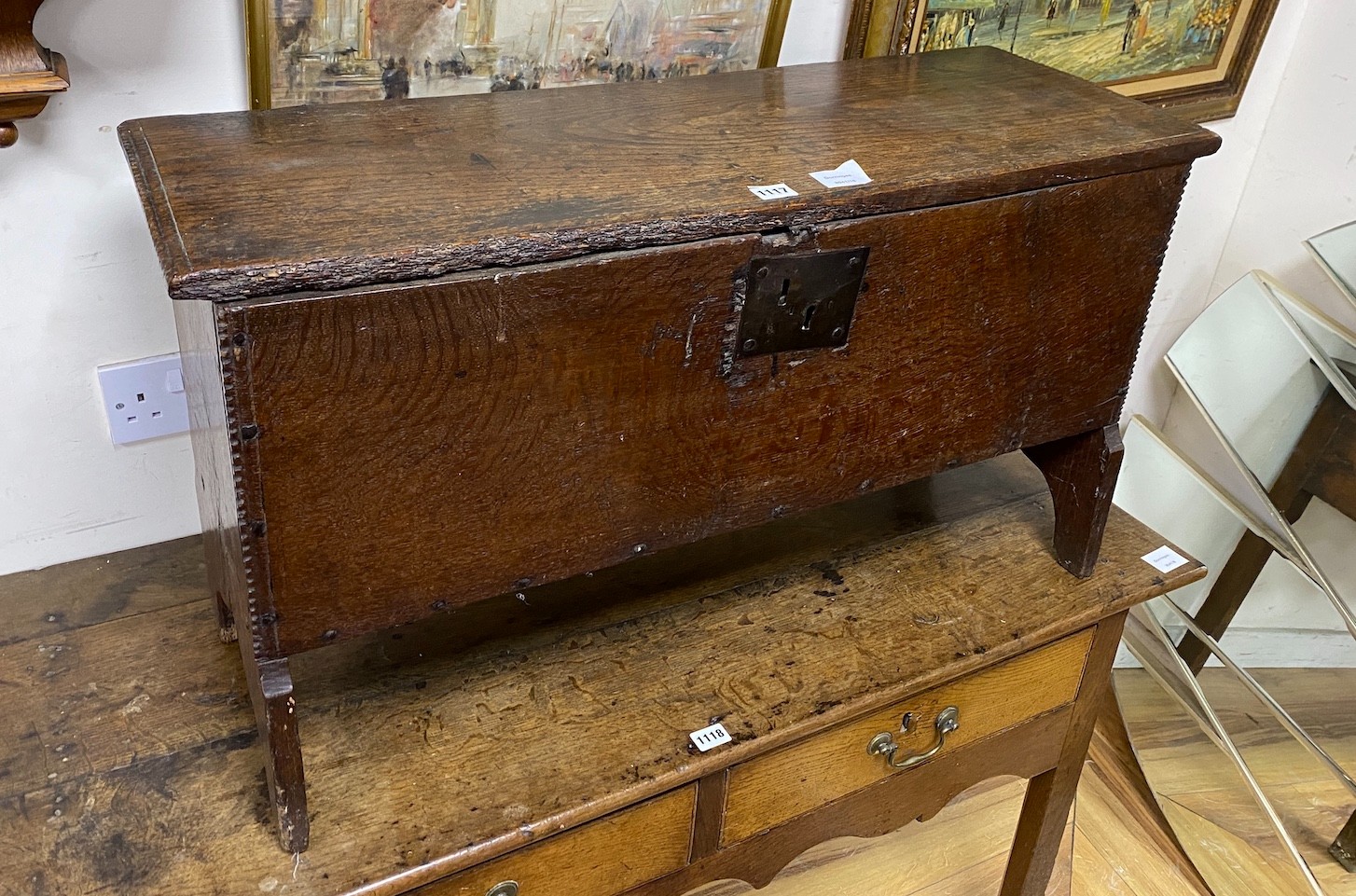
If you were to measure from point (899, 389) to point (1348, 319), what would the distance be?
1.23m

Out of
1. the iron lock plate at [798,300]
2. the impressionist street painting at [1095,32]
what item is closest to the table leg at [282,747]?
the iron lock plate at [798,300]

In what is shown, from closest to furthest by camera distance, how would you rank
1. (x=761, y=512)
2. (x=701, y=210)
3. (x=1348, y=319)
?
(x=701, y=210) < (x=761, y=512) < (x=1348, y=319)

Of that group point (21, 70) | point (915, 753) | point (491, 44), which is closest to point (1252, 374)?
point (915, 753)

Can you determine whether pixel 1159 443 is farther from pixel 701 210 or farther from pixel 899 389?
pixel 701 210

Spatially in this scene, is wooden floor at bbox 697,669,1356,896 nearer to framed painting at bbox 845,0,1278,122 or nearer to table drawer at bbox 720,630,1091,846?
table drawer at bbox 720,630,1091,846

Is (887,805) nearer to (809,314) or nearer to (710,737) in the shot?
(710,737)

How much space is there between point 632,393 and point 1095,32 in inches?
46.8

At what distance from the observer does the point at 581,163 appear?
3.33ft

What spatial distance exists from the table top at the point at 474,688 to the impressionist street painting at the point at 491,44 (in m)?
0.54

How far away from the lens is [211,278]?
768 mm

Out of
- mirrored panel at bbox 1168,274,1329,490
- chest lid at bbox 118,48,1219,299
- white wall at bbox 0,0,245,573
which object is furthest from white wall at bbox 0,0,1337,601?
mirrored panel at bbox 1168,274,1329,490

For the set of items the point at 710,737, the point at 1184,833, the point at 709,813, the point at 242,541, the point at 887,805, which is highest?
the point at 242,541

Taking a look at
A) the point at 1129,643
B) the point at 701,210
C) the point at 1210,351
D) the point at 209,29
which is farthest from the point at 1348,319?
the point at 209,29

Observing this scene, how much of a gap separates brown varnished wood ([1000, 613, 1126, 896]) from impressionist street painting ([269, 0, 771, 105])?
0.83m
